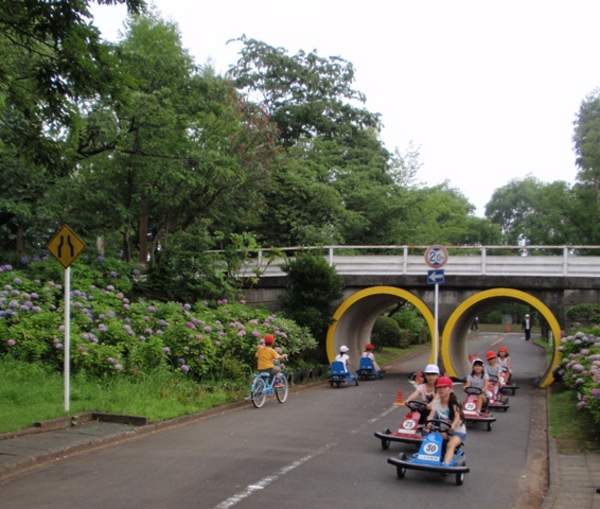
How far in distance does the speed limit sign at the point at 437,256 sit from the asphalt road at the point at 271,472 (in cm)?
515

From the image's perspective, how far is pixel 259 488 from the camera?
7230 mm

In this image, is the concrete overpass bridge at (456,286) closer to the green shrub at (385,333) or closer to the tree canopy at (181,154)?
the tree canopy at (181,154)

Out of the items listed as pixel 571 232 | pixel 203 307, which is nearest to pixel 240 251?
pixel 203 307

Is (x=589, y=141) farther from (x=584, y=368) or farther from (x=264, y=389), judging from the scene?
(x=264, y=389)

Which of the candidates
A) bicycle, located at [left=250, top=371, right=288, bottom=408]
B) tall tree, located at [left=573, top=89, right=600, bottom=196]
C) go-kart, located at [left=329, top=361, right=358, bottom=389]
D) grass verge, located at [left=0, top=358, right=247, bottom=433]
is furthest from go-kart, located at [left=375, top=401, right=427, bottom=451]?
tall tree, located at [left=573, top=89, right=600, bottom=196]

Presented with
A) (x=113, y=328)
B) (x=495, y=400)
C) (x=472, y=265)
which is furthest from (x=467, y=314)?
(x=113, y=328)

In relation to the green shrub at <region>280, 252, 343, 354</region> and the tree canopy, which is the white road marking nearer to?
the tree canopy

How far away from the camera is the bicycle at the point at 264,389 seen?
14.0 m

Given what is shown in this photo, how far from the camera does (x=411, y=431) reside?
30.8ft

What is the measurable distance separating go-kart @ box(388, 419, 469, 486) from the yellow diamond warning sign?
5893mm

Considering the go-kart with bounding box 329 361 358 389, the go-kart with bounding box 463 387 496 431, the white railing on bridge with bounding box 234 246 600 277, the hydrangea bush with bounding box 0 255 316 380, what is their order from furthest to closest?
the white railing on bridge with bounding box 234 246 600 277 < the go-kart with bounding box 329 361 358 389 < the hydrangea bush with bounding box 0 255 316 380 < the go-kart with bounding box 463 387 496 431

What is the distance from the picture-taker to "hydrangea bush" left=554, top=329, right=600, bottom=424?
394 inches

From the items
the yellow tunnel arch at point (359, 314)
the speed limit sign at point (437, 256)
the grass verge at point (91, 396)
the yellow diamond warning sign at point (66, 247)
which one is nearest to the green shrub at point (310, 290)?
the yellow tunnel arch at point (359, 314)

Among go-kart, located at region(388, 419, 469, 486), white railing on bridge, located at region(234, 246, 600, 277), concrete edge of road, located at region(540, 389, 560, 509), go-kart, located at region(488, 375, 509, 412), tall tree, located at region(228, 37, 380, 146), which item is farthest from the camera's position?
tall tree, located at region(228, 37, 380, 146)
